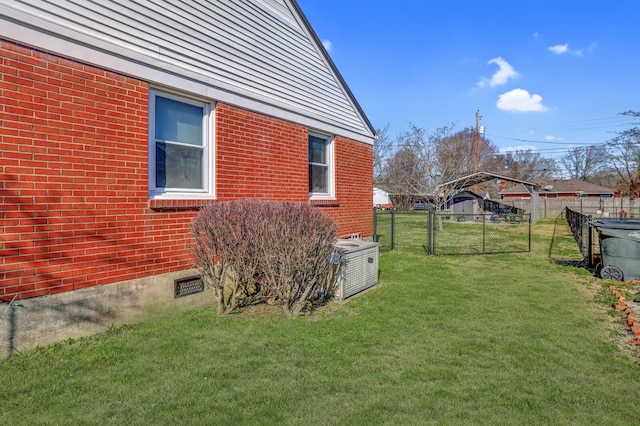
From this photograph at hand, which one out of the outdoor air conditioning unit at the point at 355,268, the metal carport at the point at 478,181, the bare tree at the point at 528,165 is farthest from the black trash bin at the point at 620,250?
the bare tree at the point at 528,165

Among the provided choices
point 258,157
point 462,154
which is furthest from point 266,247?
point 462,154

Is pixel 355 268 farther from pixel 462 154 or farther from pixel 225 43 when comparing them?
pixel 462 154

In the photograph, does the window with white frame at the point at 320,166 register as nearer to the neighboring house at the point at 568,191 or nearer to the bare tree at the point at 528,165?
the neighboring house at the point at 568,191

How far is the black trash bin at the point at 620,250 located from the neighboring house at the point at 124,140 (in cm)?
634

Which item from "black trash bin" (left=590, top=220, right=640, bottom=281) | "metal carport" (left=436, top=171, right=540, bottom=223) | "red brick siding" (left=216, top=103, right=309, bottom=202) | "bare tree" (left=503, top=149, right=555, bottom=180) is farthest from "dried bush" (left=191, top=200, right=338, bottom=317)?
"bare tree" (left=503, top=149, right=555, bottom=180)

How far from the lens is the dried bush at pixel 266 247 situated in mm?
4215

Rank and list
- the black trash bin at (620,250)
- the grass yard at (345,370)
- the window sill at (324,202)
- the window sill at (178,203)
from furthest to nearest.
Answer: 1. the window sill at (324,202)
2. the black trash bin at (620,250)
3. the window sill at (178,203)
4. the grass yard at (345,370)

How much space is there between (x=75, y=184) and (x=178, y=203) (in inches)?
47.8

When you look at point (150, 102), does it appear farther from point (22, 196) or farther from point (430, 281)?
point (430, 281)

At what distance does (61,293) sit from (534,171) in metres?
66.1

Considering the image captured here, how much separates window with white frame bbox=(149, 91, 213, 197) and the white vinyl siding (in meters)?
0.40

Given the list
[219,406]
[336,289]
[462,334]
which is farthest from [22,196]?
[462,334]

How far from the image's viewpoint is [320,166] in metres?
7.75

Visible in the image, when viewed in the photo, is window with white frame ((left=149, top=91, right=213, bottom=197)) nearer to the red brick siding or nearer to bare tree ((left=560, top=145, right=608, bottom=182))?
the red brick siding
